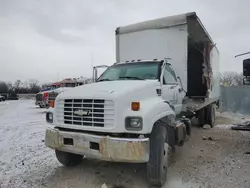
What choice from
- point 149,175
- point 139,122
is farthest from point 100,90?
point 149,175

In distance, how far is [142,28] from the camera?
7.12 meters

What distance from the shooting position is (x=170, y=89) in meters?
5.41

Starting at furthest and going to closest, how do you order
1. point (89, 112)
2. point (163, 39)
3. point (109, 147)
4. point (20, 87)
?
1. point (20, 87)
2. point (163, 39)
3. point (89, 112)
4. point (109, 147)

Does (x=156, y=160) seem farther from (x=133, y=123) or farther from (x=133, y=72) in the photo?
(x=133, y=72)

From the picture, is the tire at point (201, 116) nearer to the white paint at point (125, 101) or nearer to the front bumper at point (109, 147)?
the white paint at point (125, 101)

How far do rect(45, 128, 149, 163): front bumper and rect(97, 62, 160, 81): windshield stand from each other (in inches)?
67.3

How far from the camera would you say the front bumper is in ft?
12.1

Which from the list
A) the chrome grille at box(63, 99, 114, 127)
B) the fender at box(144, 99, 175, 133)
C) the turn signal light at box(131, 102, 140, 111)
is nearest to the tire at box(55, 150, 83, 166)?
the chrome grille at box(63, 99, 114, 127)

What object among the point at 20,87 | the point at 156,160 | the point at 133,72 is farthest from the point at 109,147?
the point at 20,87

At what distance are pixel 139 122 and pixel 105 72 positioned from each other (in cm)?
259

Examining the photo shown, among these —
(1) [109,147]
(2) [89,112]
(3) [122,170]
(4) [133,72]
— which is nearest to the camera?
(1) [109,147]

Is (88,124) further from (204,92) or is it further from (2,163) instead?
(204,92)

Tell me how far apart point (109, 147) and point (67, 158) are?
64.9 inches

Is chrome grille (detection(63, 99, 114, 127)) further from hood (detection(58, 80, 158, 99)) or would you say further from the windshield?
the windshield
